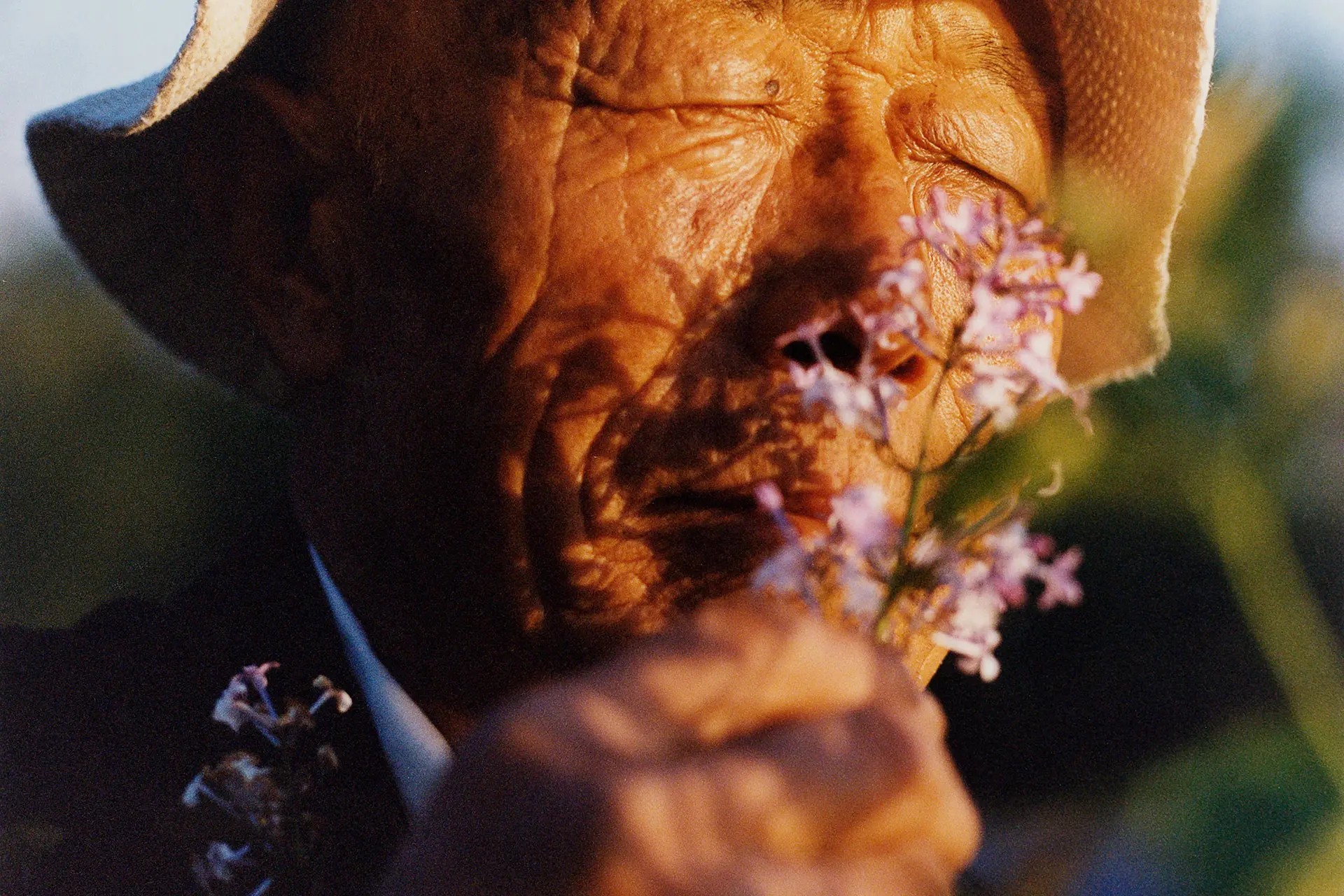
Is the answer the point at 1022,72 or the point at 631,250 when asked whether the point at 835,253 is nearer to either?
the point at 631,250

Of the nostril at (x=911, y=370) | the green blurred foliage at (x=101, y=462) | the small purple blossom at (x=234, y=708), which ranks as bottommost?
the green blurred foliage at (x=101, y=462)

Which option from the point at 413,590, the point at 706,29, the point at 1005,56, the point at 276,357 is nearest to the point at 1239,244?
the point at 706,29

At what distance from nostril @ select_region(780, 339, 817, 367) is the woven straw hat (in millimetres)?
385

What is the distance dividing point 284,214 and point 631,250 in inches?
32.1

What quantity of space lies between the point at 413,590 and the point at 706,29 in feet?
3.26

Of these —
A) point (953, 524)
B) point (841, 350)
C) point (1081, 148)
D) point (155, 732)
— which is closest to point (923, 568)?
point (953, 524)

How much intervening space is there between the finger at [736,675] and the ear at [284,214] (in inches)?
54.0

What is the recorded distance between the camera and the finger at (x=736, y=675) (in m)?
0.84

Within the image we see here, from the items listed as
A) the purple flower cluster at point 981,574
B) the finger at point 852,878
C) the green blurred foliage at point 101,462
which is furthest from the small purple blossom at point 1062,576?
the green blurred foliage at point 101,462

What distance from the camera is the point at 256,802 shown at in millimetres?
1756

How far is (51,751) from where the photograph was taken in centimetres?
217

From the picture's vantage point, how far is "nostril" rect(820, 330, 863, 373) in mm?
1491

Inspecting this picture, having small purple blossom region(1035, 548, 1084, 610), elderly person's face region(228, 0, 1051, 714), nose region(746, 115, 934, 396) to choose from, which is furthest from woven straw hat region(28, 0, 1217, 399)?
small purple blossom region(1035, 548, 1084, 610)

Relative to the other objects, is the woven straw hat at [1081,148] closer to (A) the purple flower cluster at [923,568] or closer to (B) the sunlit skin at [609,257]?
(B) the sunlit skin at [609,257]
